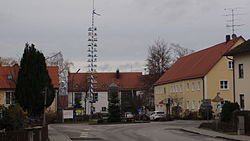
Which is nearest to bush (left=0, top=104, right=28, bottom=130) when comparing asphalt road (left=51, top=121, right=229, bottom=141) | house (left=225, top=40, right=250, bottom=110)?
asphalt road (left=51, top=121, right=229, bottom=141)

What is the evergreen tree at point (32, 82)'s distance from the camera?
2552 cm

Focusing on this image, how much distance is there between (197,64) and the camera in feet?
217

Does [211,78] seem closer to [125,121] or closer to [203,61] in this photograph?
[203,61]

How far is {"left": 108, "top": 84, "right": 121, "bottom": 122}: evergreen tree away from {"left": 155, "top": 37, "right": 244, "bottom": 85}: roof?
12.6 m

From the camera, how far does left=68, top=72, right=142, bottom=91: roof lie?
9906 cm

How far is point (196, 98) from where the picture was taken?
201 ft

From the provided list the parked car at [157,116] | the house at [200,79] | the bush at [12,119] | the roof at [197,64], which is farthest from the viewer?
the parked car at [157,116]

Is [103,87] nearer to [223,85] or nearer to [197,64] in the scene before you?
[197,64]

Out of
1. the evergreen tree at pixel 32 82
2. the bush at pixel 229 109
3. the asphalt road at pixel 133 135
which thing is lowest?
the asphalt road at pixel 133 135

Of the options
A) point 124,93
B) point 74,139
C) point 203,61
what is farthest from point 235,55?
point 124,93

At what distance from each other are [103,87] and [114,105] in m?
47.0

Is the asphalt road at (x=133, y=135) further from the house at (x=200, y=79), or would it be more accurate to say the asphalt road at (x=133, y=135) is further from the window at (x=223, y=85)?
the window at (x=223, y=85)

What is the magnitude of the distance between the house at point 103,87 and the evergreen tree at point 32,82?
66.4m

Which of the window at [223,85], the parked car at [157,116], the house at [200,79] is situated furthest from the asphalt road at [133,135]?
the parked car at [157,116]
